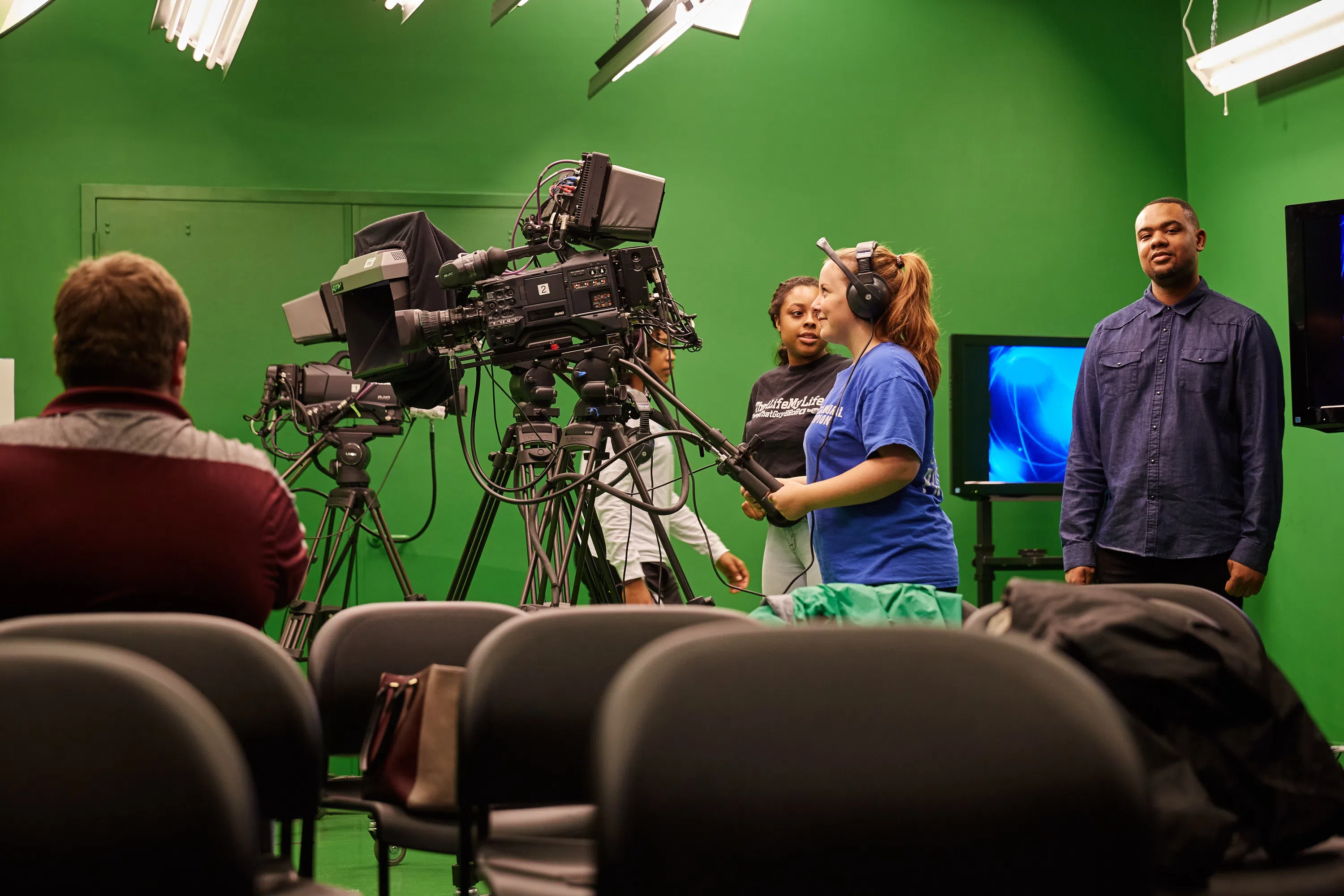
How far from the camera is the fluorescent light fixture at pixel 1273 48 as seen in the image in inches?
172

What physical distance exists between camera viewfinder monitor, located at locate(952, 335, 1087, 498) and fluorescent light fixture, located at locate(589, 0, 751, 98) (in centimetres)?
173

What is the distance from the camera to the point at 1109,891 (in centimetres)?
106

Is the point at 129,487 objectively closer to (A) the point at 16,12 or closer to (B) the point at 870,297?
(B) the point at 870,297

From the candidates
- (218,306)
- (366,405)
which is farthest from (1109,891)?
(218,306)


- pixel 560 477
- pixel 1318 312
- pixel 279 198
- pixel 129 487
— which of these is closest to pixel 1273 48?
pixel 1318 312

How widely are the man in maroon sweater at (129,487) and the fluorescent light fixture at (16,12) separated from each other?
10.0 ft

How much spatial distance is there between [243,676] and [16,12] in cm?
399

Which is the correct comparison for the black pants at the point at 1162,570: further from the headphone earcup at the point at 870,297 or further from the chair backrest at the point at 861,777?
the chair backrest at the point at 861,777

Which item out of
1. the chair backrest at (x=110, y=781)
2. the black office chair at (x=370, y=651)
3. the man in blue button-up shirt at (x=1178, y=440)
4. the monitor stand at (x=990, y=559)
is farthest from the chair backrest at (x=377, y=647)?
the monitor stand at (x=990, y=559)

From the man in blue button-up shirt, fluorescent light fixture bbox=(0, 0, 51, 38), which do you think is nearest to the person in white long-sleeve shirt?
the man in blue button-up shirt

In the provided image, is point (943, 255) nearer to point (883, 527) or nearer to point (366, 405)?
point (366, 405)

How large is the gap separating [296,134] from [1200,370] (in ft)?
12.7

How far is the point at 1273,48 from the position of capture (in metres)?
4.61

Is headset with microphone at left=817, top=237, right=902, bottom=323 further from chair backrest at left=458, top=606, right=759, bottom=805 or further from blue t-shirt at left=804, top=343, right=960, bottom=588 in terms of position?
Result: chair backrest at left=458, top=606, right=759, bottom=805
